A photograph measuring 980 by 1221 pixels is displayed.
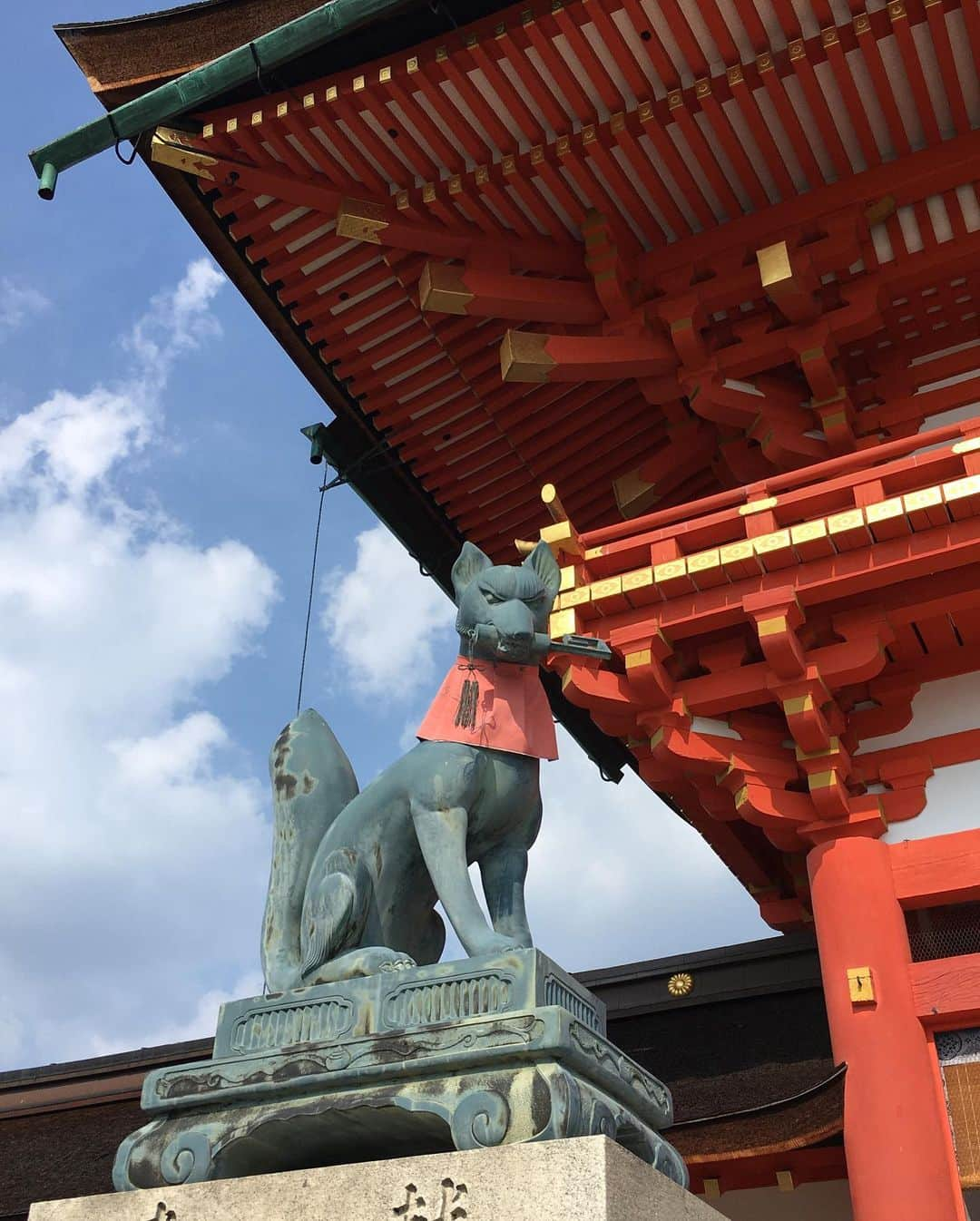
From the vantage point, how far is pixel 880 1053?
545 centimetres

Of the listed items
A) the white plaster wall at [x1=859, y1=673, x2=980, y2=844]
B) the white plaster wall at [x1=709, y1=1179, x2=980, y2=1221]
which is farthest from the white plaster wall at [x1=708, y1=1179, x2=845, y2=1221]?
the white plaster wall at [x1=859, y1=673, x2=980, y2=844]

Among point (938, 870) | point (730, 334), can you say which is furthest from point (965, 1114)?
point (730, 334)

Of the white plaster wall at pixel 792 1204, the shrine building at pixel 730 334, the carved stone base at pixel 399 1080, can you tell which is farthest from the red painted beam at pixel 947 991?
the carved stone base at pixel 399 1080

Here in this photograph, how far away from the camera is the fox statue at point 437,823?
11.2 feet

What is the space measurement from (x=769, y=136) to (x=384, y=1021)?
5374 mm

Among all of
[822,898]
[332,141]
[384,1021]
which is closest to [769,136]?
[332,141]

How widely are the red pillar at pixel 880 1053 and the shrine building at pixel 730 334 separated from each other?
0.05ft

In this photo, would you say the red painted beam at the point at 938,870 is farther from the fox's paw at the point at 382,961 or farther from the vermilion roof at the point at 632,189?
the fox's paw at the point at 382,961

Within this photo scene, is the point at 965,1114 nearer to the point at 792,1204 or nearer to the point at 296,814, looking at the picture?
the point at 792,1204

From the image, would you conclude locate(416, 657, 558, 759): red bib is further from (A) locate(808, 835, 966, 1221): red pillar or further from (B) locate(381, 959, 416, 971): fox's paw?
(A) locate(808, 835, 966, 1221): red pillar

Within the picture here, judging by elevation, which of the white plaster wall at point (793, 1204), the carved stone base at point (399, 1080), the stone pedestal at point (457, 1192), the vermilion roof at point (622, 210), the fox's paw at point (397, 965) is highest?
the vermilion roof at point (622, 210)

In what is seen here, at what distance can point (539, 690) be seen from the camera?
368 centimetres

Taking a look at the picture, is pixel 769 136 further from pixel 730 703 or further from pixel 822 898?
pixel 822 898

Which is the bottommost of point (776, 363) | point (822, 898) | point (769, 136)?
point (822, 898)
